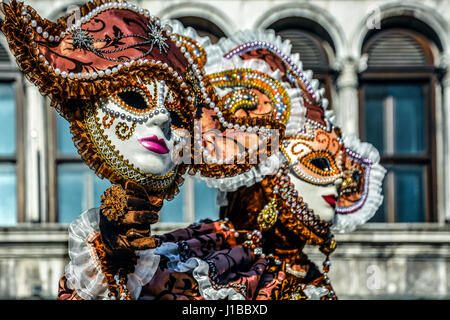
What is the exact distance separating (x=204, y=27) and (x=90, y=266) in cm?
557

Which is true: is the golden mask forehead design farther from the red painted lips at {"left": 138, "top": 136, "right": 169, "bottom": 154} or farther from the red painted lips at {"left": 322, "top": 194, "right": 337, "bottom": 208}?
the red painted lips at {"left": 138, "top": 136, "right": 169, "bottom": 154}

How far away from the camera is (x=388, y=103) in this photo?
28.9 feet

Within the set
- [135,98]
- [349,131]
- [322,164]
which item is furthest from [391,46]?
[135,98]

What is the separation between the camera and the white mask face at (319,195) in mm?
3840

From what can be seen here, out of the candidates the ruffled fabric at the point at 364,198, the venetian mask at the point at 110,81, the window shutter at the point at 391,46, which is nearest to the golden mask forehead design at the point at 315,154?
the ruffled fabric at the point at 364,198

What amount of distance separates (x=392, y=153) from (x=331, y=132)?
16.4 feet

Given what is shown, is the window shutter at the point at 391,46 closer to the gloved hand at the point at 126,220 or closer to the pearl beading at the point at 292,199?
the pearl beading at the point at 292,199

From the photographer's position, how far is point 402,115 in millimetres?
8844

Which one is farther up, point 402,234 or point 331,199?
point 331,199

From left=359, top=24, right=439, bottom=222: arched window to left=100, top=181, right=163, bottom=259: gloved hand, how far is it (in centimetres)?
592

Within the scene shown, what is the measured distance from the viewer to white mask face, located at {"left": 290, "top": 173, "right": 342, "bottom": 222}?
3.84 meters

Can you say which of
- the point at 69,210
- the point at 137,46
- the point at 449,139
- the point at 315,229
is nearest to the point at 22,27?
the point at 137,46

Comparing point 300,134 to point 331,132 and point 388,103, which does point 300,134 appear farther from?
point 388,103

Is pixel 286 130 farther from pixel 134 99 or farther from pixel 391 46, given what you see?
pixel 391 46
